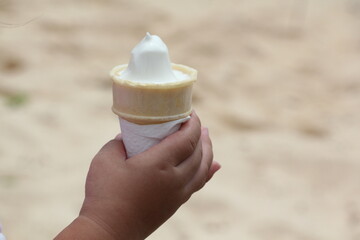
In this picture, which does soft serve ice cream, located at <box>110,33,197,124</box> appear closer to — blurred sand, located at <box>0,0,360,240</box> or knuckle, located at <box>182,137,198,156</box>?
knuckle, located at <box>182,137,198,156</box>

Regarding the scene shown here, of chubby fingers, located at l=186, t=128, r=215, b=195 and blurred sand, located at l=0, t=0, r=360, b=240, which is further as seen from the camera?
blurred sand, located at l=0, t=0, r=360, b=240

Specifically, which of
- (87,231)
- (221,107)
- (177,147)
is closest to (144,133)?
(177,147)

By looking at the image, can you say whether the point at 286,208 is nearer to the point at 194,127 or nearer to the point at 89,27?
the point at 194,127

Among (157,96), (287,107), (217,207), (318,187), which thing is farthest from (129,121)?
(287,107)

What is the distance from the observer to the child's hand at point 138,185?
919 millimetres

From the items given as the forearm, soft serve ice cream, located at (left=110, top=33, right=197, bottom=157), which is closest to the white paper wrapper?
soft serve ice cream, located at (left=110, top=33, right=197, bottom=157)

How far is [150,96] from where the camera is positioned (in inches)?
35.7

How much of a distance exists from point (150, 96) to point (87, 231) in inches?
9.3

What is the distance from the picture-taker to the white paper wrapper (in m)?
0.94

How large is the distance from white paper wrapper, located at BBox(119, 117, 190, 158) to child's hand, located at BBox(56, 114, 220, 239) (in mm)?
15

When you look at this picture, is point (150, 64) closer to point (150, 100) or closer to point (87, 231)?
point (150, 100)

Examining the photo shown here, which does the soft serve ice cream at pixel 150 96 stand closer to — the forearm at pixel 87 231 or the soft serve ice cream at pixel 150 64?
the soft serve ice cream at pixel 150 64

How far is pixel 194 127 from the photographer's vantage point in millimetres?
966

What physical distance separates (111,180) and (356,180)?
5.35 ft
